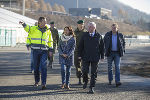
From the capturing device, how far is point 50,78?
10.0 m

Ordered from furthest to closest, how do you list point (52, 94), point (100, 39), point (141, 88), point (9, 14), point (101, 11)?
1. point (101, 11)
2. point (9, 14)
3. point (141, 88)
4. point (100, 39)
5. point (52, 94)

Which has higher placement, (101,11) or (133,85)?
(101,11)

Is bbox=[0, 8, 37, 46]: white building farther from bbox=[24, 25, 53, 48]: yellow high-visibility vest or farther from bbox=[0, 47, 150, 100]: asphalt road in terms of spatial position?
bbox=[24, 25, 53, 48]: yellow high-visibility vest

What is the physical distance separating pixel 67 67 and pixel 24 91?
55.9 inches

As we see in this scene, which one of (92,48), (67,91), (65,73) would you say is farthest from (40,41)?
(67,91)

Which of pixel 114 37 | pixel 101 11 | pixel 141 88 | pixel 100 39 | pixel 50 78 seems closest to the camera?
pixel 100 39

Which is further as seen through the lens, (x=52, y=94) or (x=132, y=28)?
(x=132, y=28)

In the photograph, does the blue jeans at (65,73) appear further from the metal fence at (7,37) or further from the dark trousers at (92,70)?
the metal fence at (7,37)

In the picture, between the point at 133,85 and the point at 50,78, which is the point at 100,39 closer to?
the point at 133,85

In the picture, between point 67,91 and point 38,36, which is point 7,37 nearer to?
point 38,36

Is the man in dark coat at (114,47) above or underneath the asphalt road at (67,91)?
above

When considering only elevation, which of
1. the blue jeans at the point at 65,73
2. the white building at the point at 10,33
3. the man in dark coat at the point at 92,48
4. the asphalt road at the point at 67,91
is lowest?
the asphalt road at the point at 67,91

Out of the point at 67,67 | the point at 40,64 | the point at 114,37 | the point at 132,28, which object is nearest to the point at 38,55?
the point at 40,64

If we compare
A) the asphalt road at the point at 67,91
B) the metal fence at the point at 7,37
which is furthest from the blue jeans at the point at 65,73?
the metal fence at the point at 7,37
